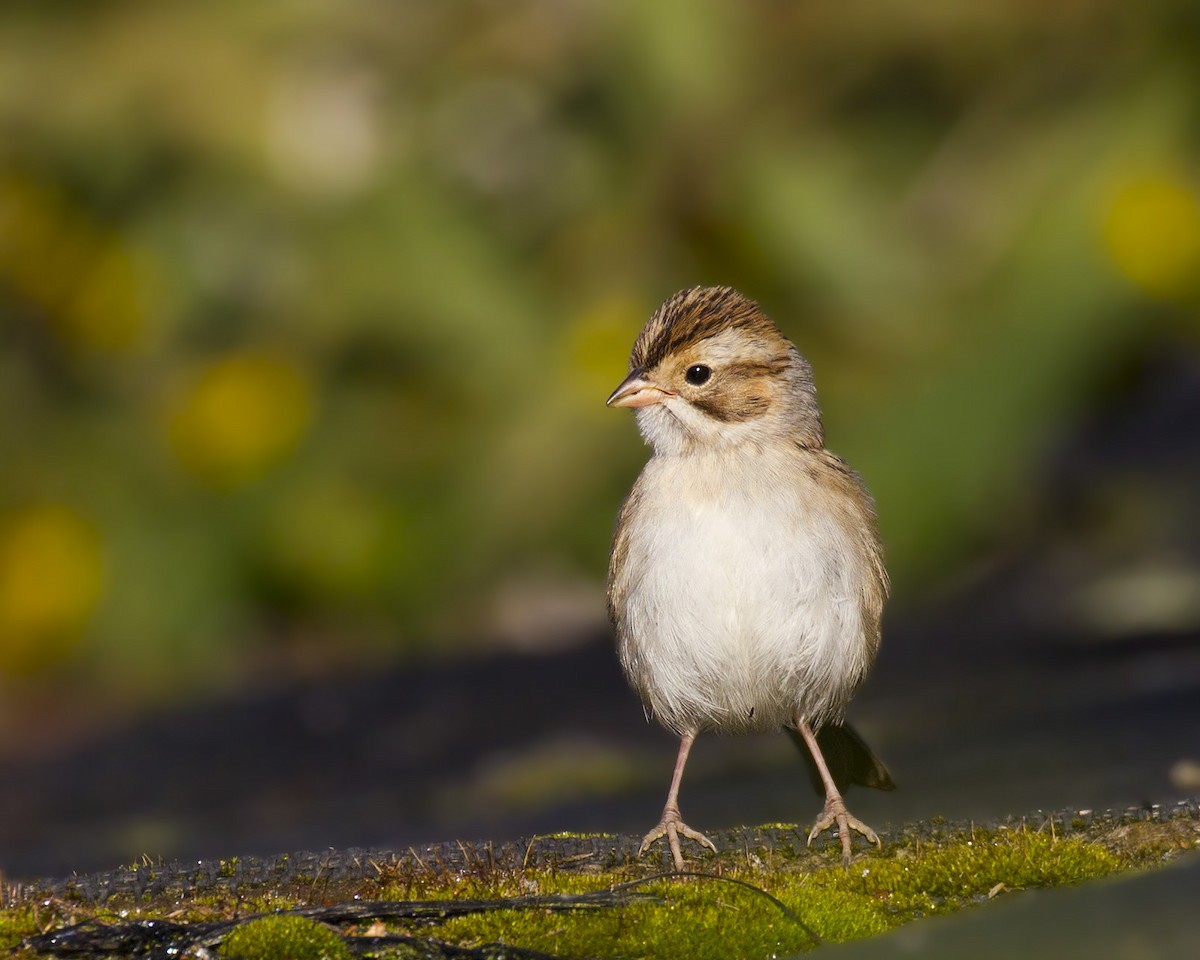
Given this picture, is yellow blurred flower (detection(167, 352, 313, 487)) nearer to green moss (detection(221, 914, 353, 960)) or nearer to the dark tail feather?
the dark tail feather

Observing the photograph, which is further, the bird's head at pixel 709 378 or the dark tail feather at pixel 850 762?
the dark tail feather at pixel 850 762

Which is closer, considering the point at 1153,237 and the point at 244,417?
the point at 1153,237

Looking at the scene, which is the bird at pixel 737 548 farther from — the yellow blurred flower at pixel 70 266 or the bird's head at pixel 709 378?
the yellow blurred flower at pixel 70 266

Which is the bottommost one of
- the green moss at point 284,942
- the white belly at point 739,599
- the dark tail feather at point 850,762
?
the dark tail feather at point 850,762

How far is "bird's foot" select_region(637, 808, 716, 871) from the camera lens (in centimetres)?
374

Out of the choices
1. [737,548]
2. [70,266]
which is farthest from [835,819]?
[70,266]

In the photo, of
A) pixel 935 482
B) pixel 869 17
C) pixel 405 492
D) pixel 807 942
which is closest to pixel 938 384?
pixel 935 482

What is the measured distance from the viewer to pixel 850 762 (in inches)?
196

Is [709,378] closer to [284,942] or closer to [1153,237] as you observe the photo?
[284,942]

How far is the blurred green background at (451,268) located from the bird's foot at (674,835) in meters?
3.75

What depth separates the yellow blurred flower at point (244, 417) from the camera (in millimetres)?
8211

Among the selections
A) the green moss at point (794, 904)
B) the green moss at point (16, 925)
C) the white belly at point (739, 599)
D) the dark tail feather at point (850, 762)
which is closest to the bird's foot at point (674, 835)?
the green moss at point (794, 904)

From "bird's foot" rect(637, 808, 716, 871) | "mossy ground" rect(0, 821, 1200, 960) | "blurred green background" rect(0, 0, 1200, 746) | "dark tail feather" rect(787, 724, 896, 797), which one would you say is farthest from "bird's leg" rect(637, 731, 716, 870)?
"blurred green background" rect(0, 0, 1200, 746)

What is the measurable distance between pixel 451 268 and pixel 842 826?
15.4 ft
